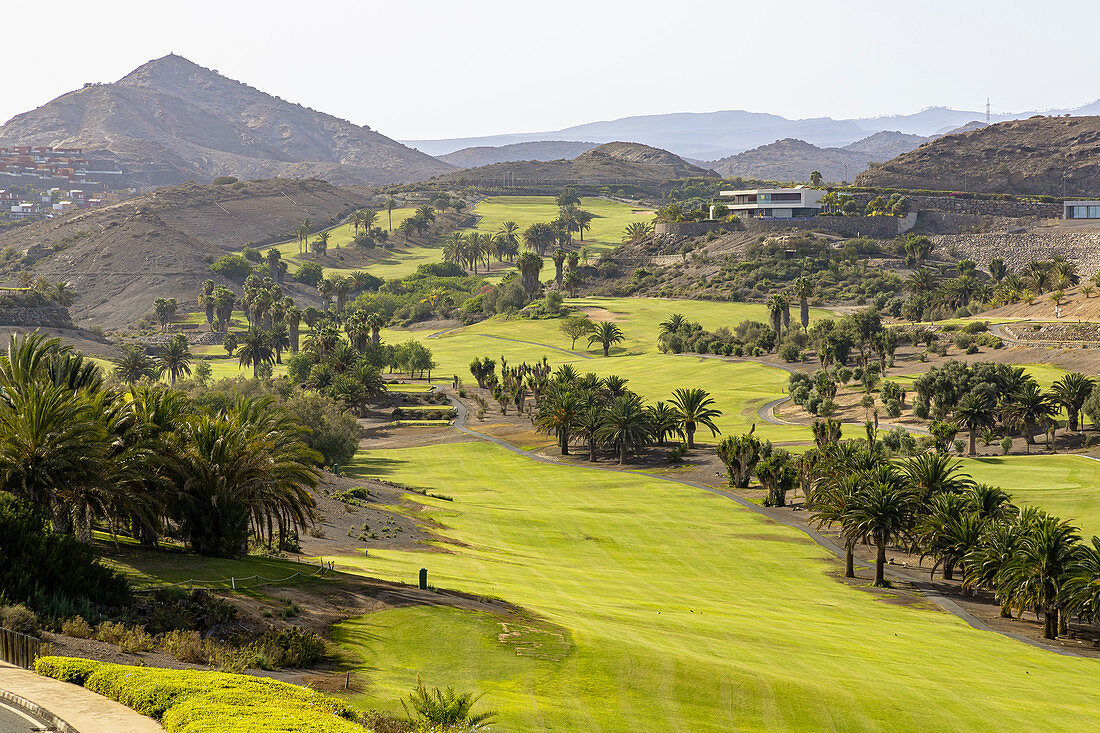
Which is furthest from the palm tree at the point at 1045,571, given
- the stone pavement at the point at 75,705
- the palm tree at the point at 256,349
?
the palm tree at the point at 256,349

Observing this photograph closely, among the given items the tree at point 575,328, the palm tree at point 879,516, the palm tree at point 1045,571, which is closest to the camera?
the palm tree at point 1045,571

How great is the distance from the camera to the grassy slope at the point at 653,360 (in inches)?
4877

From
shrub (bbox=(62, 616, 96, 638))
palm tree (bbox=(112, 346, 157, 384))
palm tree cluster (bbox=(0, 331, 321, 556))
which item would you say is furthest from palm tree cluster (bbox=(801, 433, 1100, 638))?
palm tree (bbox=(112, 346, 157, 384))

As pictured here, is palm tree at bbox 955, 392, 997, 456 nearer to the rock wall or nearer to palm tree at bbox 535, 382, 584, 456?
palm tree at bbox 535, 382, 584, 456

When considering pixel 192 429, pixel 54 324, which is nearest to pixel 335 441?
pixel 192 429

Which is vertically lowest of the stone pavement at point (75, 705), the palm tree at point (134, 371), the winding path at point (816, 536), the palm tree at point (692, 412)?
the winding path at point (816, 536)

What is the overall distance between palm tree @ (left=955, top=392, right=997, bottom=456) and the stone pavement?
3285 inches

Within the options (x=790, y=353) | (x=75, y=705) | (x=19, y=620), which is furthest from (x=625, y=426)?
(x=75, y=705)

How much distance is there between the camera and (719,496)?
79.5 meters

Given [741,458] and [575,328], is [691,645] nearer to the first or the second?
[741,458]

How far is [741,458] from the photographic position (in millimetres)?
82375

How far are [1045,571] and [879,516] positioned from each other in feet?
34.4

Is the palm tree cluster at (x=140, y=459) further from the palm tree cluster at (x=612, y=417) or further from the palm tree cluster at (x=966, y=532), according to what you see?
the palm tree cluster at (x=612, y=417)

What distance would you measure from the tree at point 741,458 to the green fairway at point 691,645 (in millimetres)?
13549
